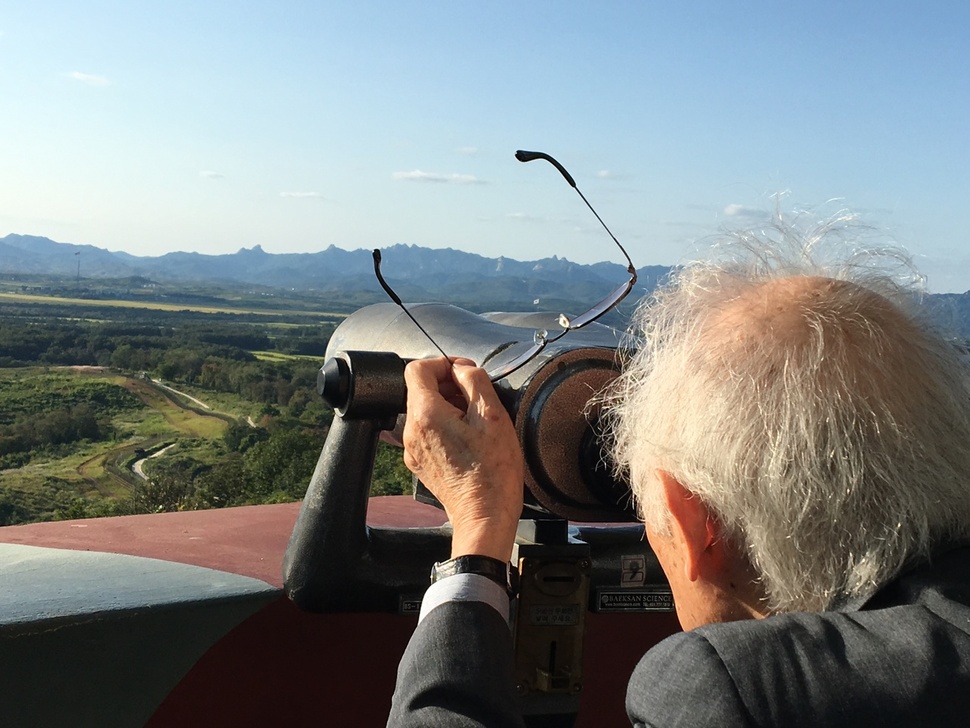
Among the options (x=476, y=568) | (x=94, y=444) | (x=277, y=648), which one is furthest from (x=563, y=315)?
(x=94, y=444)

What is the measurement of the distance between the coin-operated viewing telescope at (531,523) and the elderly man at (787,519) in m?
0.22

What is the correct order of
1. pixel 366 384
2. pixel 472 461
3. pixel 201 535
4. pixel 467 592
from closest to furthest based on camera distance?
pixel 467 592 < pixel 472 461 < pixel 366 384 < pixel 201 535

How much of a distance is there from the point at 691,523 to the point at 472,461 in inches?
14.4

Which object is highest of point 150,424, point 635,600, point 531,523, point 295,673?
point 531,523

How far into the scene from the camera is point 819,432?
1.13 meters

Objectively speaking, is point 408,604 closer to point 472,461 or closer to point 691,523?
point 472,461

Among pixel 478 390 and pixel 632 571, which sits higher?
pixel 478 390

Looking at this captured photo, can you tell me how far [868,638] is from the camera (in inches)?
40.4

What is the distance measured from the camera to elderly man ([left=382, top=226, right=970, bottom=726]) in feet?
3.26

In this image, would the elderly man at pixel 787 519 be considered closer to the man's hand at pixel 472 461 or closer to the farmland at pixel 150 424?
the man's hand at pixel 472 461

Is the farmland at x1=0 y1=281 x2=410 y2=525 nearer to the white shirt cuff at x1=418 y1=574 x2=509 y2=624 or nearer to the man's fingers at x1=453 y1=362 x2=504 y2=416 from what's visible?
the man's fingers at x1=453 y1=362 x2=504 y2=416

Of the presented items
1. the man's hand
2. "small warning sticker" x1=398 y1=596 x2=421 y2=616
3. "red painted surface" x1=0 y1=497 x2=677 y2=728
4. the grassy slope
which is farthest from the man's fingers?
the grassy slope

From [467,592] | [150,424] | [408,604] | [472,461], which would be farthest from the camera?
[150,424]

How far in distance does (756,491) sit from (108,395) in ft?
26.7
